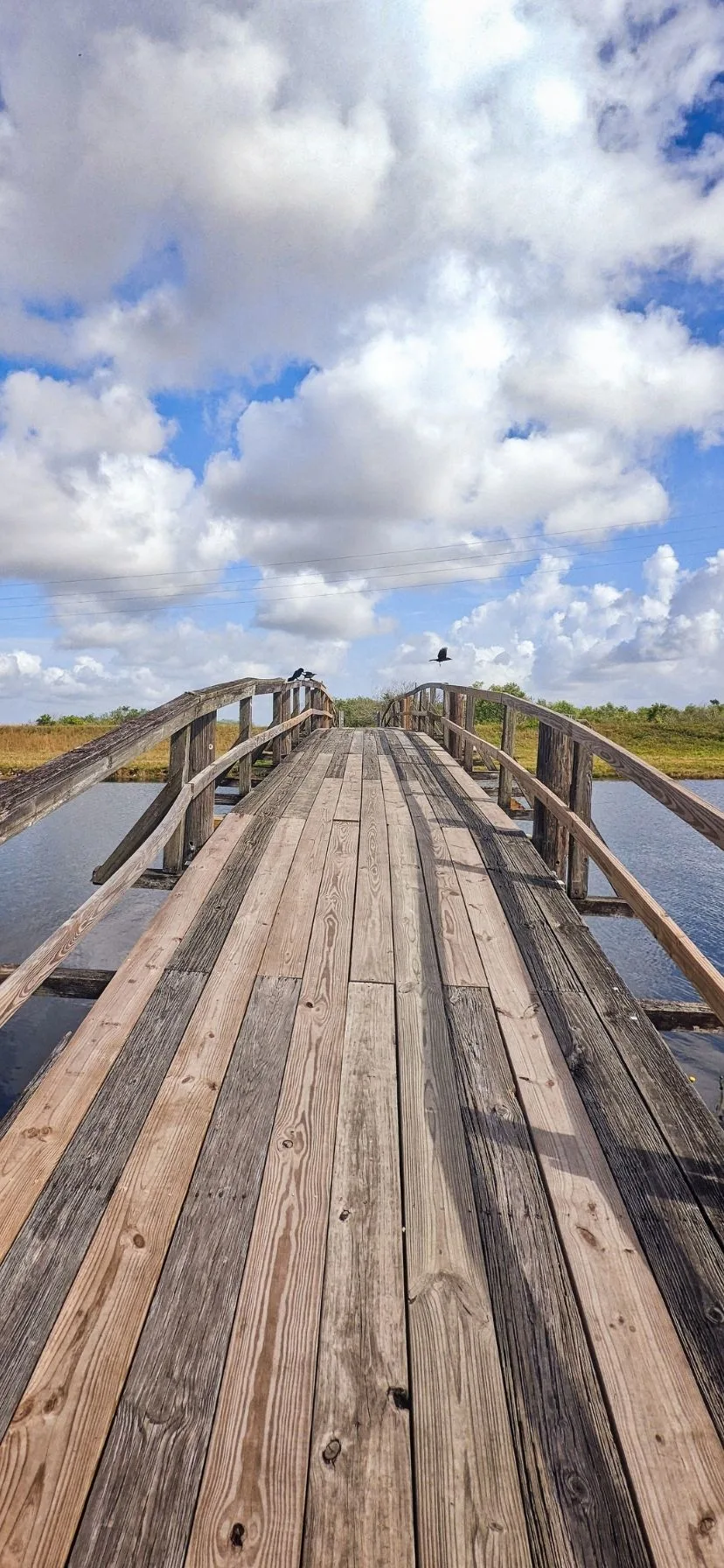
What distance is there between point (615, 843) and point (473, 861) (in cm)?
925

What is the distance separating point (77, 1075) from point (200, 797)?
2.93 metres

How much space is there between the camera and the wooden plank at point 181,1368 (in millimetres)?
1162

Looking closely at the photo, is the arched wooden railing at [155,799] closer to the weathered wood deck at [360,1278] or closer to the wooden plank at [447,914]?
the weathered wood deck at [360,1278]

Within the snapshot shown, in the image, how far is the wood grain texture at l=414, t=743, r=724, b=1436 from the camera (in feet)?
5.02

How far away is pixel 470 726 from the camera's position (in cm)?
903

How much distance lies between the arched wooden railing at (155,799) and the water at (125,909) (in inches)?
132

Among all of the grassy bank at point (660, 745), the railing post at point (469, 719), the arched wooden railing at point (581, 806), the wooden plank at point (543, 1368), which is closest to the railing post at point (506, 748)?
the arched wooden railing at point (581, 806)

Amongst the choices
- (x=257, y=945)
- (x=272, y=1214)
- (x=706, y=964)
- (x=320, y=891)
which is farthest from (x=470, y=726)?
(x=272, y=1214)

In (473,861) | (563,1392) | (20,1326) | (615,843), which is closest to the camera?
(563,1392)

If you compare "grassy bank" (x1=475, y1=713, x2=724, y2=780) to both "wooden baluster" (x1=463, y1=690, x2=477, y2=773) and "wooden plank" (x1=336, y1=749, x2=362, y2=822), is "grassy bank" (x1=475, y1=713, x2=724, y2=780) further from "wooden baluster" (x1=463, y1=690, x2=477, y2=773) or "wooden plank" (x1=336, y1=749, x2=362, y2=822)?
"wooden plank" (x1=336, y1=749, x2=362, y2=822)

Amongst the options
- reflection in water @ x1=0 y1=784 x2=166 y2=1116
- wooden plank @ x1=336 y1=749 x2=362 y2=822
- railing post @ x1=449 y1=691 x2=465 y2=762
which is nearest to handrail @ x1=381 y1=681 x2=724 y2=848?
wooden plank @ x1=336 y1=749 x2=362 y2=822

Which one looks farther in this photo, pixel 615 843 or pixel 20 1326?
pixel 615 843

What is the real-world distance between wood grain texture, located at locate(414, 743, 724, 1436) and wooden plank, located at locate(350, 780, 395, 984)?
629mm

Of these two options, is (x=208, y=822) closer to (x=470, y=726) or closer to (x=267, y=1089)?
(x=267, y=1089)
